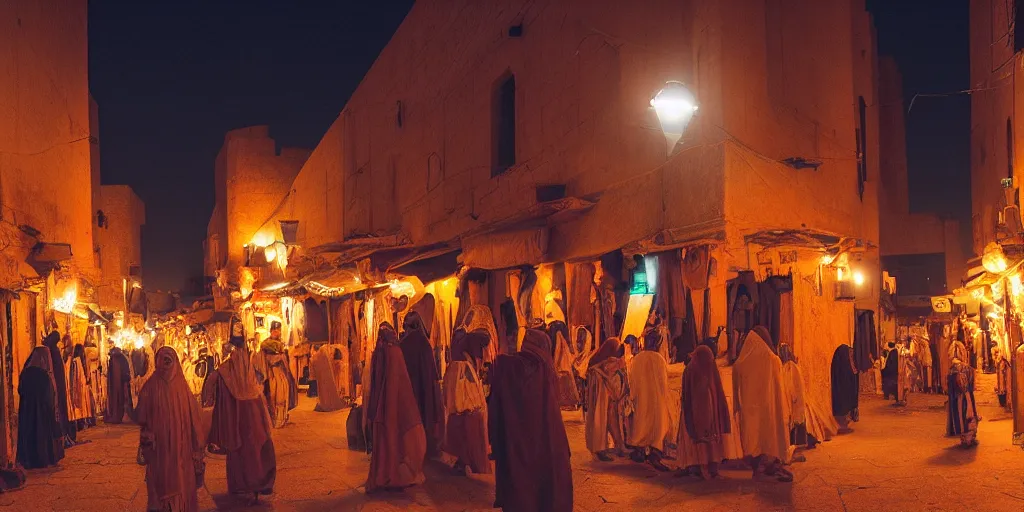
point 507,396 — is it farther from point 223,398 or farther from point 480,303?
point 480,303

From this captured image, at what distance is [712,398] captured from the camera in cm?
879

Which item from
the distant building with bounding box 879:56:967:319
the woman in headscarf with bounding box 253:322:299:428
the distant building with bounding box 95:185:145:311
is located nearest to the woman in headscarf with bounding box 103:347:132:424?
the woman in headscarf with bounding box 253:322:299:428

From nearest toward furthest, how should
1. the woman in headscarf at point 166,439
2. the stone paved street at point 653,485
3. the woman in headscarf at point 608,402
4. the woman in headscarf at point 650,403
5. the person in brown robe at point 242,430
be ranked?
the woman in headscarf at point 166,439
the stone paved street at point 653,485
the person in brown robe at point 242,430
the woman in headscarf at point 650,403
the woman in headscarf at point 608,402

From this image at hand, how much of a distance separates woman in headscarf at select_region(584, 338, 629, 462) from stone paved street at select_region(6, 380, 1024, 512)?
0.28 meters

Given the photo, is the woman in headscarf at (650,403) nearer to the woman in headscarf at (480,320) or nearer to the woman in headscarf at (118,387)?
the woman in headscarf at (480,320)

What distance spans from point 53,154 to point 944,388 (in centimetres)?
1943

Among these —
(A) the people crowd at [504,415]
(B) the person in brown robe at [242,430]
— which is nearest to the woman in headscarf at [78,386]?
(A) the people crowd at [504,415]

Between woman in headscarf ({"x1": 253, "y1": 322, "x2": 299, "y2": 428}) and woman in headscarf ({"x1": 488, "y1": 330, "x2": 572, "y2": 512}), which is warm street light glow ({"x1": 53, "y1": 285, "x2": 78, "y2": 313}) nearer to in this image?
woman in headscarf ({"x1": 253, "y1": 322, "x2": 299, "y2": 428})

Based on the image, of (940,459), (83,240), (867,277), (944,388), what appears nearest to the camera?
(940,459)

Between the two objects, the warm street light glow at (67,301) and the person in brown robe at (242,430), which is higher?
the warm street light glow at (67,301)

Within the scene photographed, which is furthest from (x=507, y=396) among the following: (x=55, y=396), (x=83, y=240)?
(x=83, y=240)

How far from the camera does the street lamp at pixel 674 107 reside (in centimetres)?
1015

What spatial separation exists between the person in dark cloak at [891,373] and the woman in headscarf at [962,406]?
6772 millimetres

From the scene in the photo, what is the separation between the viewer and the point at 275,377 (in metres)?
15.4
